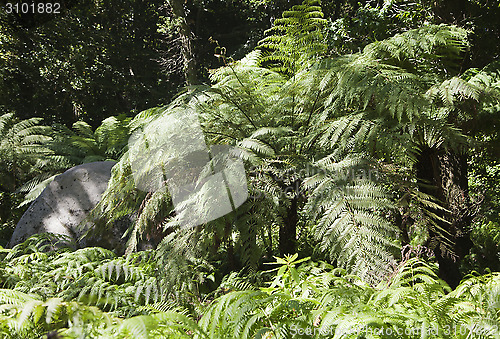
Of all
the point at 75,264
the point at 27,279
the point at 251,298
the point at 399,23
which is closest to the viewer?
the point at 251,298

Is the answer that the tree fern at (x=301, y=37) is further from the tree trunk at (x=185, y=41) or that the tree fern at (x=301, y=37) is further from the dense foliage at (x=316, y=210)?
the tree trunk at (x=185, y=41)

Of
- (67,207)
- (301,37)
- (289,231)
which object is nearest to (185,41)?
(67,207)

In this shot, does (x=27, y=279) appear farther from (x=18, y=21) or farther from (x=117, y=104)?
(x=117, y=104)

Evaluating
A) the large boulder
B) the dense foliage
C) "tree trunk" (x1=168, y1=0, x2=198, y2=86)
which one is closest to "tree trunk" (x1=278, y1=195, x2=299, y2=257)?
the dense foliage

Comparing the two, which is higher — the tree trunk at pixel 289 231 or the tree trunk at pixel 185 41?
the tree trunk at pixel 185 41

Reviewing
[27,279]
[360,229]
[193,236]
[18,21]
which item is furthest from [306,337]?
[18,21]

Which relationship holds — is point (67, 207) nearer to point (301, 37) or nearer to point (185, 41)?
point (301, 37)

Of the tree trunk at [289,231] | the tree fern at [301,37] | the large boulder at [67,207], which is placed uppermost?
the tree fern at [301,37]

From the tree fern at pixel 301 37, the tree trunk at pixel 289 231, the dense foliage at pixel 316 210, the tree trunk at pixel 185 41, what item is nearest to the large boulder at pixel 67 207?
the dense foliage at pixel 316 210

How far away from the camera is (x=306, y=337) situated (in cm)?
110

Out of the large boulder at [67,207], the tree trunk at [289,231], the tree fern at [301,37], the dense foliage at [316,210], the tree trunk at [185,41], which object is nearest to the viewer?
the dense foliage at [316,210]

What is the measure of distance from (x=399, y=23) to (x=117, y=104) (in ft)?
20.8

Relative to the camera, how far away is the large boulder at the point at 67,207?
3.40m

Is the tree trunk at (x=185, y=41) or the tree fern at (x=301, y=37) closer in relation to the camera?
the tree fern at (x=301, y=37)
